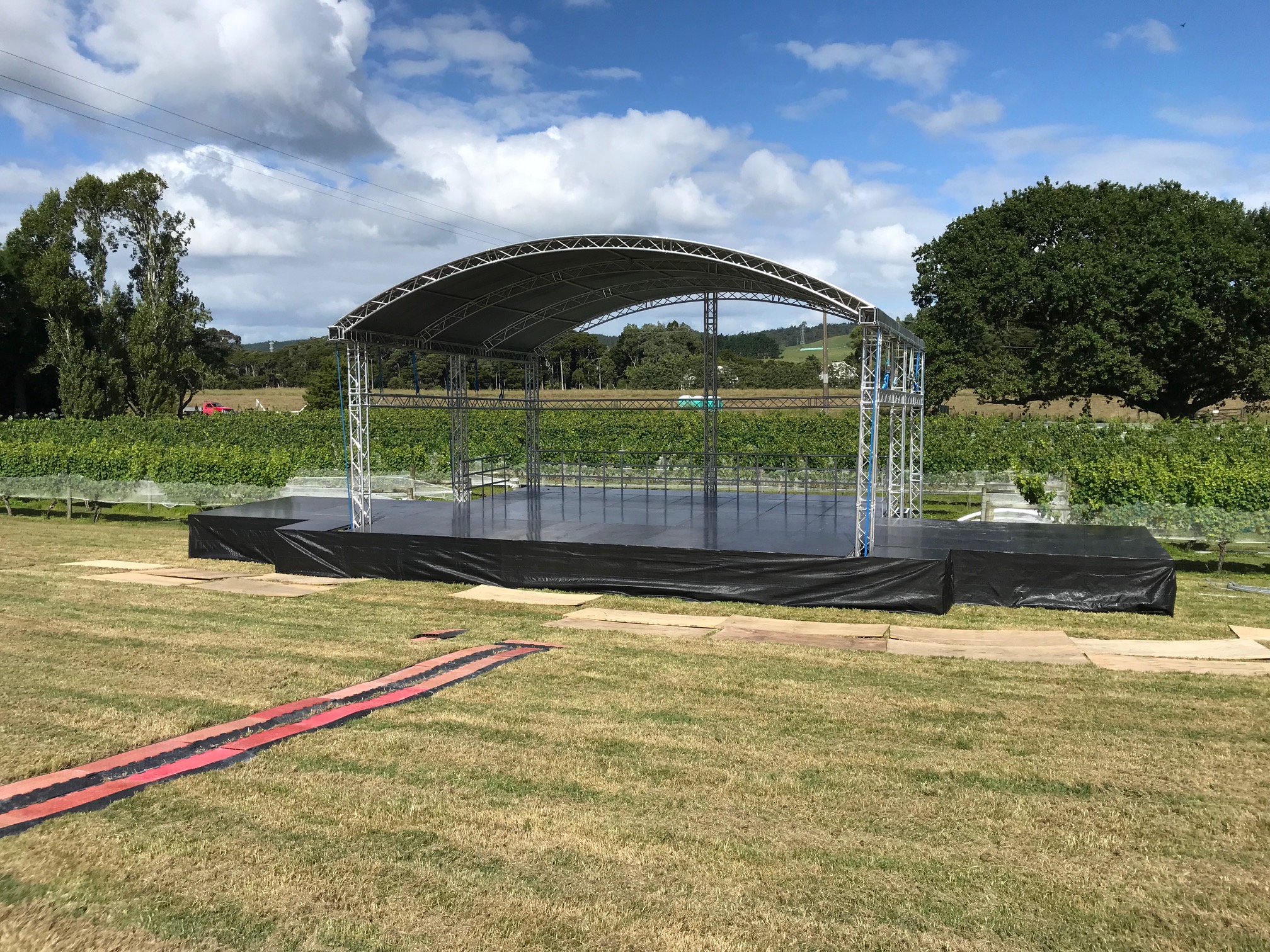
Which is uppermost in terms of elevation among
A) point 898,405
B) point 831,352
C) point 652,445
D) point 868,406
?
point 831,352

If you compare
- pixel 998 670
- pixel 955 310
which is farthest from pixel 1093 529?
pixel 955 310

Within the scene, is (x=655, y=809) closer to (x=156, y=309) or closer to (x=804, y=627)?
(x=804, y=627)

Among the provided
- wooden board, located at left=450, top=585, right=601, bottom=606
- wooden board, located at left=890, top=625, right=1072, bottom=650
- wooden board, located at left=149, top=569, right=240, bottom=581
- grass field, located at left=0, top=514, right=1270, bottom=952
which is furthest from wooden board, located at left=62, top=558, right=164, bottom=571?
wooden board, located at left=890, top=625, right=1072, bottom=650

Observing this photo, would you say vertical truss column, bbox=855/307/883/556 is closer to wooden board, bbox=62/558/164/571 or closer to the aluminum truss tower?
the aluminum truss tower

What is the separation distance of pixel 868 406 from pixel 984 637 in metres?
4.22

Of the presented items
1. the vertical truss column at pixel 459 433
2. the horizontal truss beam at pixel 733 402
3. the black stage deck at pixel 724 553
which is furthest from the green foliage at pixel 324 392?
the black stage deck at pixel 724 553

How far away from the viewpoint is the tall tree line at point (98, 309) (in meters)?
47.1

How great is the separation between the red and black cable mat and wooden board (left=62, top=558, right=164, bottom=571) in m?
9.59

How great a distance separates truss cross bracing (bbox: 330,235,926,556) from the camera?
47.5 feet

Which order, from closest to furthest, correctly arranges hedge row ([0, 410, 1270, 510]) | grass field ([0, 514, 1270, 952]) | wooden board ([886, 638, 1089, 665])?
grass field ([0, 514, 1270, 952]) → wooden board ([886, 638, 1089, 665]) → hedge row ([0, 410, 1270, 510])

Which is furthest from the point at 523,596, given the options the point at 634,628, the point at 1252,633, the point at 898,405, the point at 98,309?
the point at 98,309

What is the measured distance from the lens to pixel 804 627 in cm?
1208

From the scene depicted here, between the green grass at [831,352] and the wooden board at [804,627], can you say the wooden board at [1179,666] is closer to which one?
the wooden board at [804,627]

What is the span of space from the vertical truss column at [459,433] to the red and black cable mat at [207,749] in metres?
11.0
